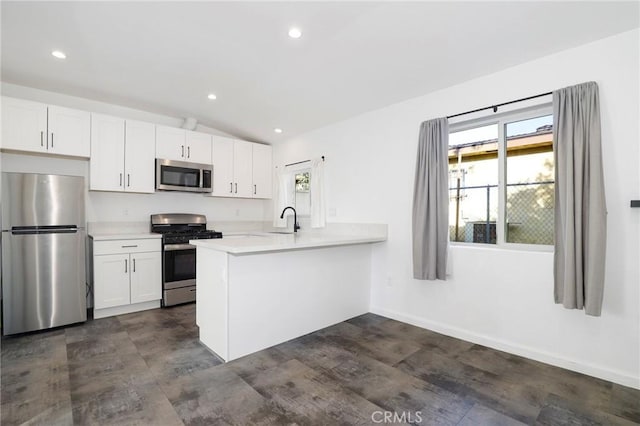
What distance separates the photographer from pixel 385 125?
3621mm

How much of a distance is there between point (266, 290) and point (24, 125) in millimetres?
3078

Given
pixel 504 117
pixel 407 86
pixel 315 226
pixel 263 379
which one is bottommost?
pixel 263 379

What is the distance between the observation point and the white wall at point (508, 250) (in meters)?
2.15

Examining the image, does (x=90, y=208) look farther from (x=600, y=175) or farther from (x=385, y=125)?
(x=600, y=175)

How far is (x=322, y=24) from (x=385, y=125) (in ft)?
5.16

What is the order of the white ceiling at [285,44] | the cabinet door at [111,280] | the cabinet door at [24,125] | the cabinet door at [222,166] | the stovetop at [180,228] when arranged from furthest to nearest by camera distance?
the cabinet door at [222,166] → the stovetop at [180,228] → the cabinet door at [111,280] → the cabinet door at [24,125] → the white ceiling at [285,44]

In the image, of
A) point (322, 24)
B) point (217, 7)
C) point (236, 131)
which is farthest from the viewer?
point (236, 131)

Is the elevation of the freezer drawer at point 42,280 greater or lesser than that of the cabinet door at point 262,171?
lesser

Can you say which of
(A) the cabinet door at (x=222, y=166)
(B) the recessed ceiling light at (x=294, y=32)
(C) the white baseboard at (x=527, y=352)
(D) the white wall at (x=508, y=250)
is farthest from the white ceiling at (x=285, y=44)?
(C) the white baseboard at (x=527, y=352)

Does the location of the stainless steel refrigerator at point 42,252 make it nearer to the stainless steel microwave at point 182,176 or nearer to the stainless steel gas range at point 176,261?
the stainless steel gas range at point 176,261

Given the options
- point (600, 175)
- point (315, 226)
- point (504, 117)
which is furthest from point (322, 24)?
point (315, 226)

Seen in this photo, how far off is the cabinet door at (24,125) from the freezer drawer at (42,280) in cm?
93

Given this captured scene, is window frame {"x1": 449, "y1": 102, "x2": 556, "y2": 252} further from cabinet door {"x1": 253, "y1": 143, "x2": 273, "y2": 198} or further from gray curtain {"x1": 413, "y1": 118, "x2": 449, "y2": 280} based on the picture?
cabinet door {"x1": 253, "y1": 143, "x2": 273, "y2": 198}

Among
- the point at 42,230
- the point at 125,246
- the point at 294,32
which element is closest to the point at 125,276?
the point at 125,246
